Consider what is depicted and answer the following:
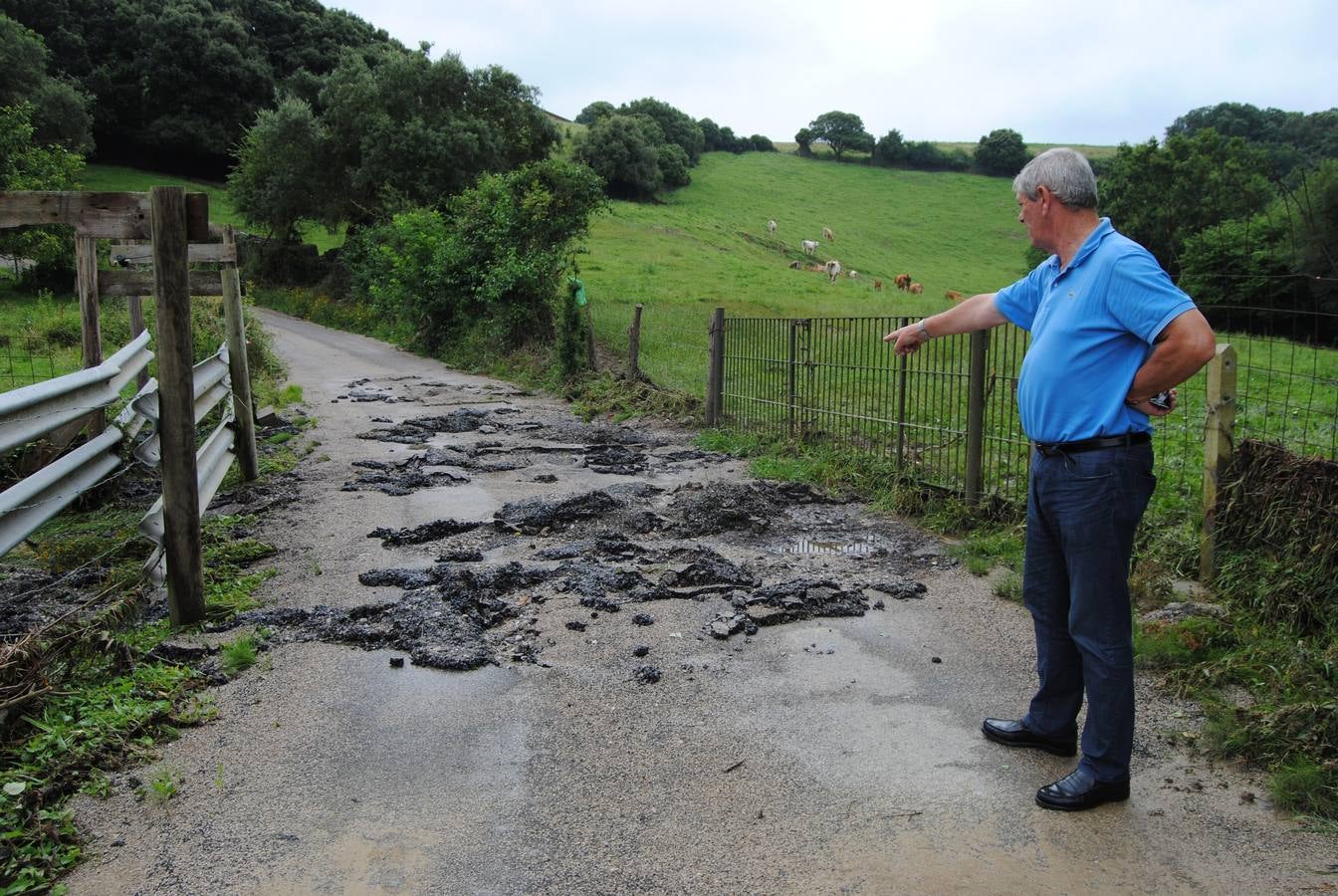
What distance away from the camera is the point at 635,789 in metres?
3.48

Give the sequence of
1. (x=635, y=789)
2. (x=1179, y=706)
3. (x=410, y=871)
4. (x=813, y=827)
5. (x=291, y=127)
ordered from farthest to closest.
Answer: (x=291, y=127)
(x=1179, y=706)
(x=635, y=789)
(x=813, y=827)
(x=410, y=871)

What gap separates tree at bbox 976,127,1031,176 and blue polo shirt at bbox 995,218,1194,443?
8118 cm

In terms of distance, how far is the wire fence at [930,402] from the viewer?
6.97m

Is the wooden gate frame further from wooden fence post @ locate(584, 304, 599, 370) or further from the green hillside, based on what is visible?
wooden fence post @ locate(584, 304, 599, 370)

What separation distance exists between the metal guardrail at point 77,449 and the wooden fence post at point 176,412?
0.11 metres

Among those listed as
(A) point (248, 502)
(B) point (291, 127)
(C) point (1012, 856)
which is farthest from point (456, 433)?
(B) point (291, 127)

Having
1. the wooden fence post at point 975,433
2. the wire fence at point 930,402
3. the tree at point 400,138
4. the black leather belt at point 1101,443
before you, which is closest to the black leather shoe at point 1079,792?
the black leather belt at point 1101,443

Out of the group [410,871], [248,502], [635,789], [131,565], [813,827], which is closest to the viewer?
[410,871]

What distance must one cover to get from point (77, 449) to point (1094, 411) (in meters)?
5.01

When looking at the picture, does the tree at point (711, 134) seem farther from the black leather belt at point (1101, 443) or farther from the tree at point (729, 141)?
the black leather belt at point (1101, 443)

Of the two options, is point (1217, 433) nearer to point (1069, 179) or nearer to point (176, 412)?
point (1069, 179)

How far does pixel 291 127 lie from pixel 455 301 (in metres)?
18.0

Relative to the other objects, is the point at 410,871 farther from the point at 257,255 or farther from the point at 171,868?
the point at 257,255

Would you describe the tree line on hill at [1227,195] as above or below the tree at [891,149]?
below
